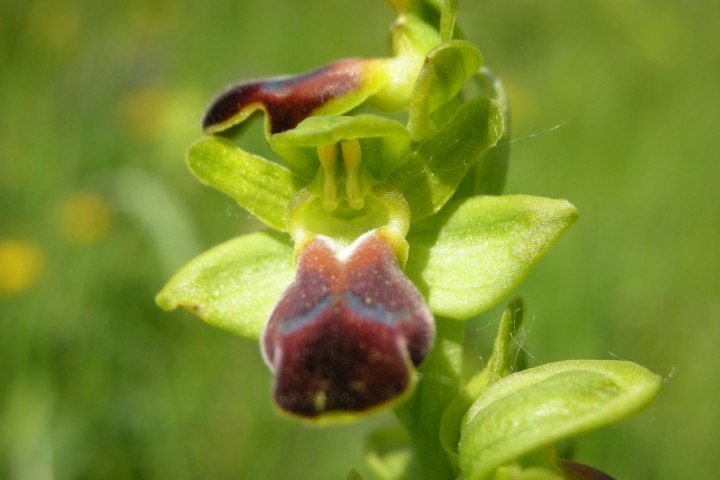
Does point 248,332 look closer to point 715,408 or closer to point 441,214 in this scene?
point 441,214

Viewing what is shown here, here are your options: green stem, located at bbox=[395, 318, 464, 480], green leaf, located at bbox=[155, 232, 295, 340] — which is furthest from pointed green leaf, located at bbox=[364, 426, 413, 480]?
green leaf, located at bbox=[155, 232, 295, 340]

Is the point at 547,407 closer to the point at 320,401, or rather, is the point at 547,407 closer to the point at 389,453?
the point at 320,401

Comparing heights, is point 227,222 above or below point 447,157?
below

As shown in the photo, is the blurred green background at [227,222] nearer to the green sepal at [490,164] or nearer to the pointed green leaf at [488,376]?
the green sepal at [490,164]

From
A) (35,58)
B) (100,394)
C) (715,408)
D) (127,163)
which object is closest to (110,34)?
(35,58)

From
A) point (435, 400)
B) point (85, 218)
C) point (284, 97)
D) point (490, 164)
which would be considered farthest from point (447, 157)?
point (85, 218)

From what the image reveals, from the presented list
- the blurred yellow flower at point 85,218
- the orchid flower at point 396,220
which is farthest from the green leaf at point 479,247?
the blurred yellow flower at point 85,218

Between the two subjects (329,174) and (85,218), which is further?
(85,218)
